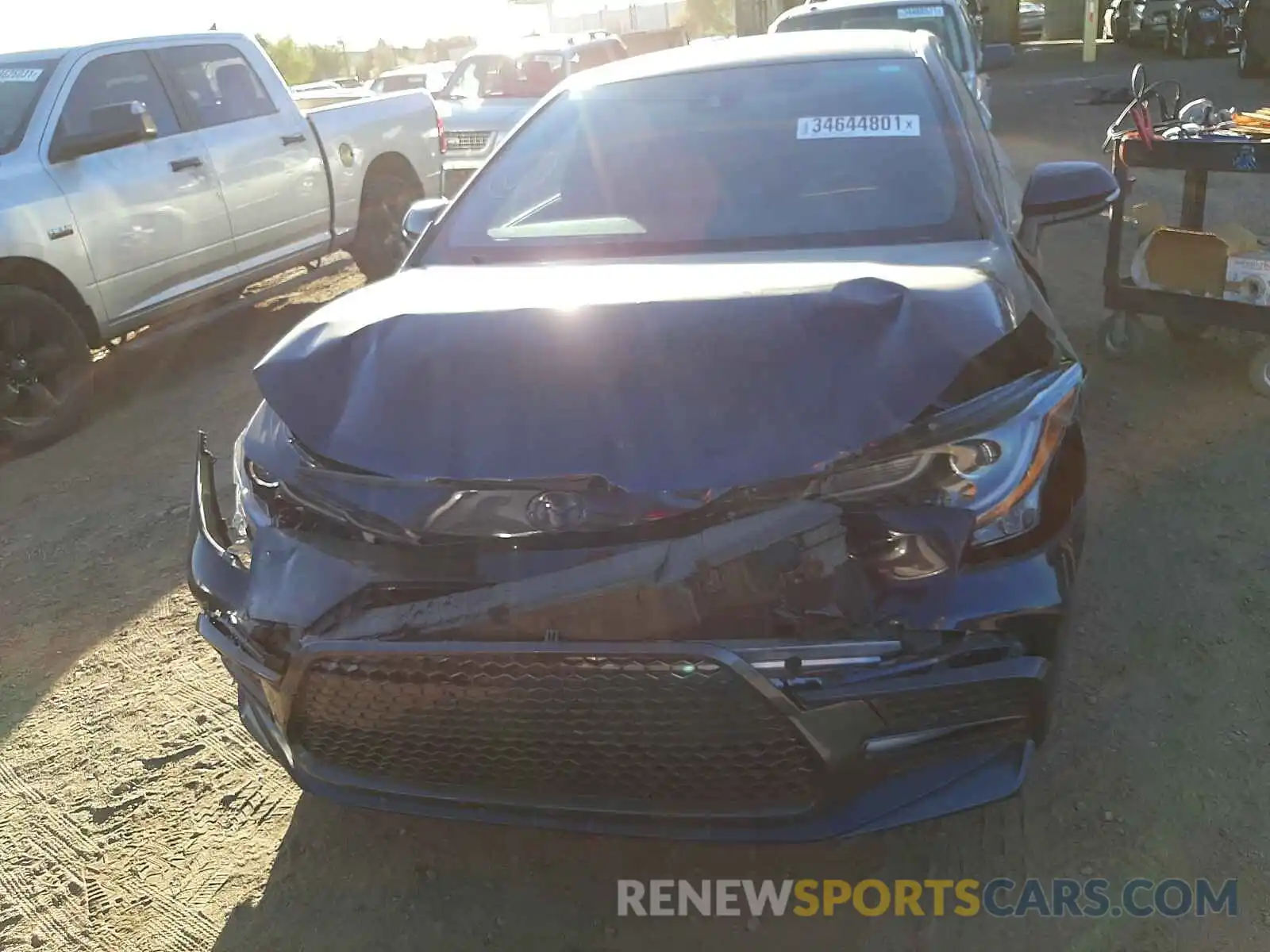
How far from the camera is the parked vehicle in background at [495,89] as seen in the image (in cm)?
1070

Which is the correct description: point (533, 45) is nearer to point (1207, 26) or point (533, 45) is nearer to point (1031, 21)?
point (1207, 26)

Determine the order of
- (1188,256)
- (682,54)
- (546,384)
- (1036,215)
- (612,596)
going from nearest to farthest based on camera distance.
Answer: (612,596), (546,384), (1036,215), (682,54), (1188,256)

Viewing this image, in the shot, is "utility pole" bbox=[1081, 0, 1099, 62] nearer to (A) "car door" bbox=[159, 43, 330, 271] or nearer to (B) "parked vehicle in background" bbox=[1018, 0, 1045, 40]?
(B) "parked vehicle in background" bbox=[1018, 0, 1045, 40]

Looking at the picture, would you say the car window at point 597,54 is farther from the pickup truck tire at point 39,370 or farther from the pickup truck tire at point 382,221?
the pickup truck tire at point 39,370

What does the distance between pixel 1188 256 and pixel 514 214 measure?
3446 millimetres

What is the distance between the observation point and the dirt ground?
2.34 meters

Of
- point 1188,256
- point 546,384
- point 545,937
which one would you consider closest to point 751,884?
point 545,937

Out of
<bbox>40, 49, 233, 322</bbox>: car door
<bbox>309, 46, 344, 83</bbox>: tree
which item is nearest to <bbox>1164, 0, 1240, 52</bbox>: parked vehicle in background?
<bbox>40, 49, 233, 322</bbox>: car door

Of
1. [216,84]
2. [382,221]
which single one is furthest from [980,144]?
[382,221]

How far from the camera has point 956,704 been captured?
76.0 inches

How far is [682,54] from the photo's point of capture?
12.6ft

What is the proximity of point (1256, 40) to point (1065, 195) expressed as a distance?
52.4 ft

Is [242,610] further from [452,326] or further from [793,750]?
[793,750]

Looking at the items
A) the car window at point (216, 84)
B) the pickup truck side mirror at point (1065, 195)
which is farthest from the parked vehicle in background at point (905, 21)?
the pickup truck side mirror at point (1065, 195)
